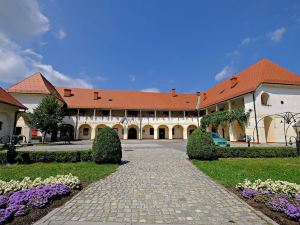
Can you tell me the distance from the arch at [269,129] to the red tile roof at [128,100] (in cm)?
1407

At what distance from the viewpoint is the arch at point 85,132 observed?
34828 mm

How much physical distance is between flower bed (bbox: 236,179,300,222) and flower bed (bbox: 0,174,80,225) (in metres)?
4.70

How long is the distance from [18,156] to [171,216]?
391 inches

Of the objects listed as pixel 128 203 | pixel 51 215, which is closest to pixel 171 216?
pixel 128 203

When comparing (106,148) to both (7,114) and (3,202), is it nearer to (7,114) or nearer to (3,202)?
(3,202)

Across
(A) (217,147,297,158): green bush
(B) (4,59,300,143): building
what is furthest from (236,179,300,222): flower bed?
(B) (4,59,300,143): building

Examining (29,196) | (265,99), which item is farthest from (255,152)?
(265,99)

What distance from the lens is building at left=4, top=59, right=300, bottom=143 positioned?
23.9 metres

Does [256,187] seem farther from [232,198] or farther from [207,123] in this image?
[207,123]

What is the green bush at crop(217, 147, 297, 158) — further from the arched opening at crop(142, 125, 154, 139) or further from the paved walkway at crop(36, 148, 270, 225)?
the arched opening at crop(142, 125, 154, 139)

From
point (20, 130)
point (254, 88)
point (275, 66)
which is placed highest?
point (275, 66)

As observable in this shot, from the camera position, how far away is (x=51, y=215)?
398cm

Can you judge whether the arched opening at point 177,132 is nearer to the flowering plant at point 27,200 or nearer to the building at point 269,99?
the building at point 269,99

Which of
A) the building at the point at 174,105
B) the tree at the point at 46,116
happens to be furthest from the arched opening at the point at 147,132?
the tree at the point at 46,116
